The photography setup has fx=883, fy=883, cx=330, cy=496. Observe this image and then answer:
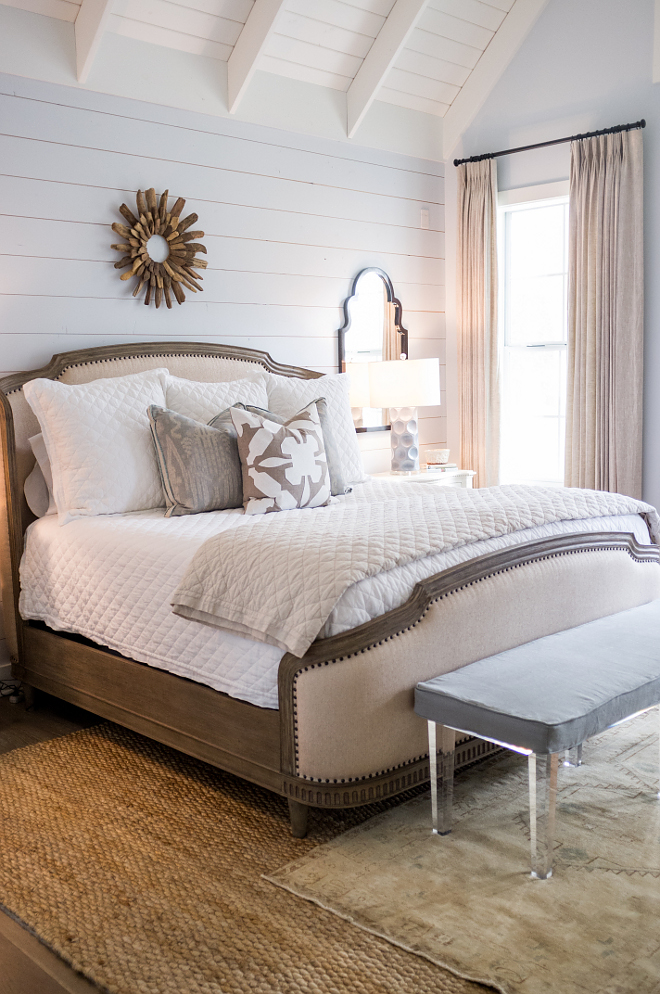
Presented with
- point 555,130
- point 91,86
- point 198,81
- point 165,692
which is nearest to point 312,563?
point 165,692

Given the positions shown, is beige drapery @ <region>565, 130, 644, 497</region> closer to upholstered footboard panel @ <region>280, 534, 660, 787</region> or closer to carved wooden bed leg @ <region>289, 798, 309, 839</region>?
upholstered footboard panel @ <region>280, 534, 660, 787</region>

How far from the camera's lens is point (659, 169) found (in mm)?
4062

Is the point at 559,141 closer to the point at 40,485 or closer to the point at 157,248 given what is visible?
the point at 157,248

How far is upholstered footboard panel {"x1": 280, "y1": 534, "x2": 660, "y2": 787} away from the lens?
2010mm

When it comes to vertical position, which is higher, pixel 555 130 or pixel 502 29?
pixel 502 29

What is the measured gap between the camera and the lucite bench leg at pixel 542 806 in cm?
187

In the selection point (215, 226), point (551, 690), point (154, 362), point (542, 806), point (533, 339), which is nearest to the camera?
point (542, 806)

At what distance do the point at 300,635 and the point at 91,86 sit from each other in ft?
8.51

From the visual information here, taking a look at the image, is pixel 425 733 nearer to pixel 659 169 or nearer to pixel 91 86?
pixel 91 86

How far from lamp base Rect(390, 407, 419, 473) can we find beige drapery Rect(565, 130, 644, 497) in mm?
772

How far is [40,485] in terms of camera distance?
126 inches

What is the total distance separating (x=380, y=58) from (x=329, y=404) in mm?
1845

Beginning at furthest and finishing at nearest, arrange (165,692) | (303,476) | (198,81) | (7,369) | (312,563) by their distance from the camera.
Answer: (198,81) → (7,369) → (303,476) → (165,692) → (312,563)

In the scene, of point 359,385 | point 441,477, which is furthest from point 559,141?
point 441,477
